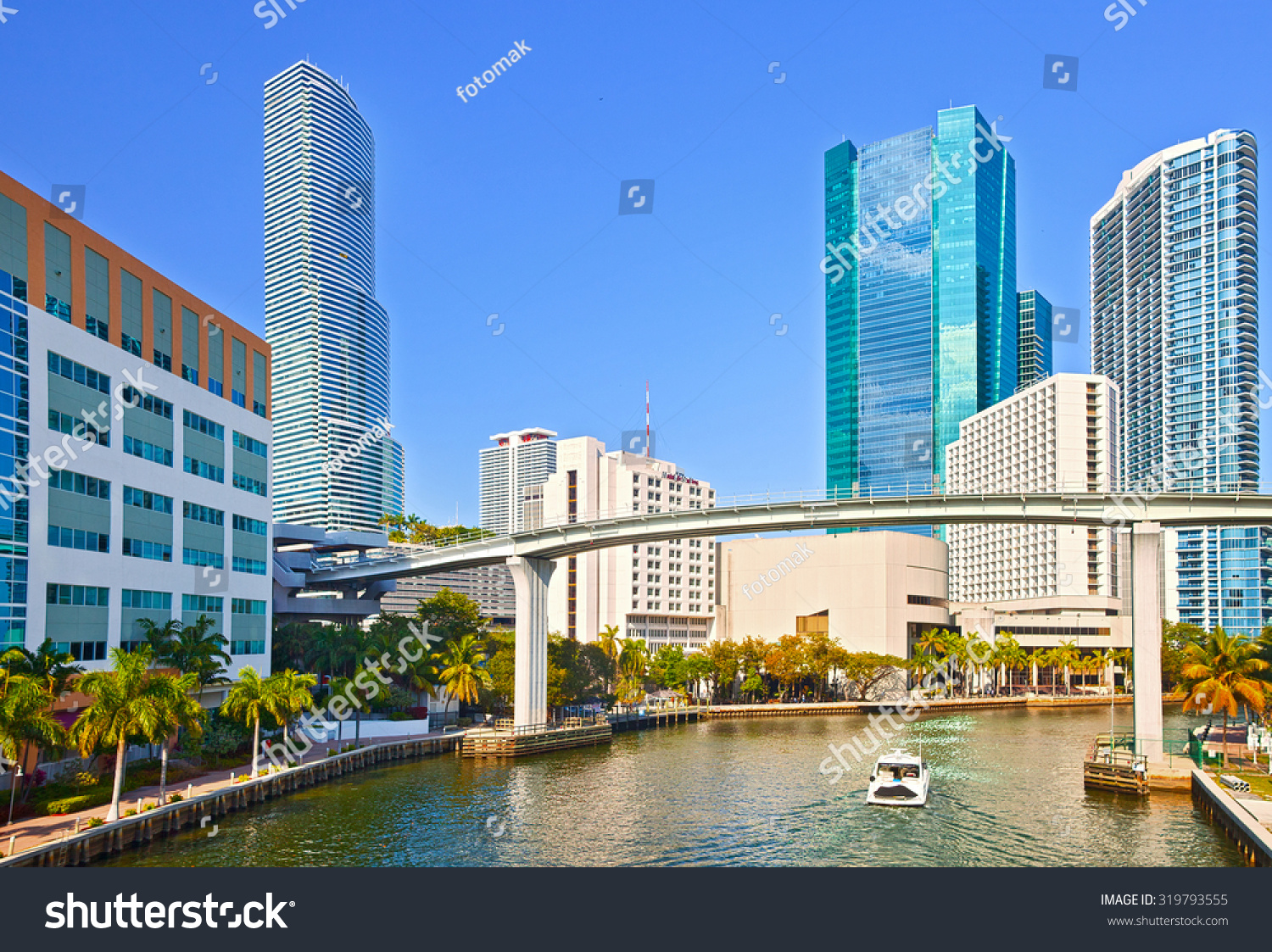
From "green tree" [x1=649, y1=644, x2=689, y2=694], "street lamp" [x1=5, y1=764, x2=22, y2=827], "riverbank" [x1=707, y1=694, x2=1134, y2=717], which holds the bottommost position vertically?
"riverbank" [x1=707, y1=694, x2=1134, y2=717]

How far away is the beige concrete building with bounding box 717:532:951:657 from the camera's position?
145m

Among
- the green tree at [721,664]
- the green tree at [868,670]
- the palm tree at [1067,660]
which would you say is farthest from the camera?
the palm tree at [1067,660]

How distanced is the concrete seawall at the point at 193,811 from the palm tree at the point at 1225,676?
5431cm

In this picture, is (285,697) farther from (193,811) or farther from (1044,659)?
(1044,659)

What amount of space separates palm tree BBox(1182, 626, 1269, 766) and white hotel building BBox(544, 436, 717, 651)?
3987 inches

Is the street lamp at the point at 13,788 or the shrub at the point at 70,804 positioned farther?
the shrub at the point at 70,804

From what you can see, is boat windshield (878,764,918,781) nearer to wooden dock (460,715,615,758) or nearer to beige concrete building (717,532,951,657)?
wooden dock (460,715,615,758)

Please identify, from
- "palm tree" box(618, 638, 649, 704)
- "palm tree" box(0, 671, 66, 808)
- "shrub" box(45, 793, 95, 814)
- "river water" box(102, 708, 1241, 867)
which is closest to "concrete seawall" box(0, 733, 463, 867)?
"river water" box(102, 708, 1241, 867)

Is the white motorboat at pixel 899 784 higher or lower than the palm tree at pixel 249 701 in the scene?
lower

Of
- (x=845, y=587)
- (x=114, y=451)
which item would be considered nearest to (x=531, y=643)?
(x=114, y=451)

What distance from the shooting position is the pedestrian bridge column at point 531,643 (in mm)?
78812

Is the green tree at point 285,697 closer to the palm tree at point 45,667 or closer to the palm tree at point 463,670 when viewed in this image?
the palm tree at point 45,667

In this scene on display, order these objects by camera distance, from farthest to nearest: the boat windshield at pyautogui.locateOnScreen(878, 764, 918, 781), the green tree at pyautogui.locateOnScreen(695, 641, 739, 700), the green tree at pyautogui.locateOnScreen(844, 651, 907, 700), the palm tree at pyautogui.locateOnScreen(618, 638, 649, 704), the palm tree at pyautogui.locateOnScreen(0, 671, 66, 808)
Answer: the green tree at pyautogui.locateOnScreen(844, 651, 907, 700) → the green tree at pyautogui.locateOnScreen(695, 641, 739, 700) → the palm tree at pyautogui.locateOnScreen(618, 638, 649, 704) → the boat windshield at pyautogui.locateOnScreen(878, 764, 918, 781) → the palm tree at pyautogui.locateOnScreen(0, 671, 66, 808)

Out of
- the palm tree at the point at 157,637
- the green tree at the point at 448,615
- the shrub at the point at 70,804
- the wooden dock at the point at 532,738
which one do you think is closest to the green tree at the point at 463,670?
the wooden dock at the point at 532,738
